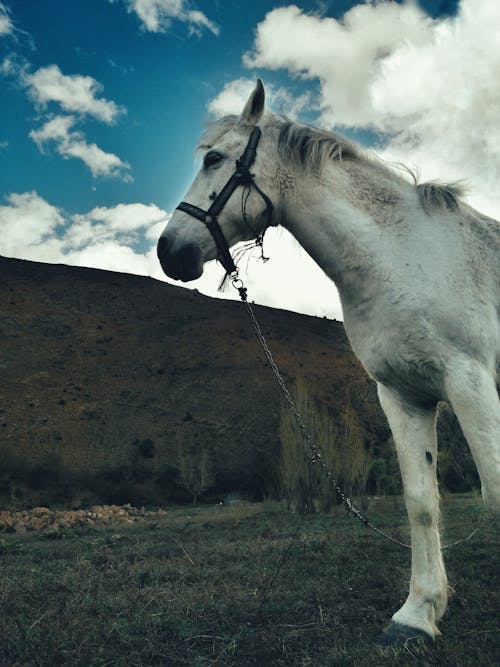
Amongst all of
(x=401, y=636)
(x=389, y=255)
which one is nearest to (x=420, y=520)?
(x=401, y=636)

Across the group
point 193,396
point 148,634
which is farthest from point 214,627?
point 193,396

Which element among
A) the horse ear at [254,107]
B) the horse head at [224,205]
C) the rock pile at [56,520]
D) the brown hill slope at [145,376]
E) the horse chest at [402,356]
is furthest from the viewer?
the brown hill slope at [145,376]

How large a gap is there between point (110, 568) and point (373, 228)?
6.11 meters

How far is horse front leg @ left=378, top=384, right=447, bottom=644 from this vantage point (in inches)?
129

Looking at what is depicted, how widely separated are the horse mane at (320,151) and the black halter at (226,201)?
0.22 metres

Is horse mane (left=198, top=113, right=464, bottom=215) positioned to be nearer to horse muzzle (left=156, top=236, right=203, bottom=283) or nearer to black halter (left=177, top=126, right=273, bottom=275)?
black halter (left=177, top=126, right=273, bottom=275)

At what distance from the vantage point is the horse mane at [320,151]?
3441 millimetres

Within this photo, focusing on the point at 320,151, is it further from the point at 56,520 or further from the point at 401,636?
the point at 56,520

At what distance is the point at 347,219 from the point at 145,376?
4642 centimetres

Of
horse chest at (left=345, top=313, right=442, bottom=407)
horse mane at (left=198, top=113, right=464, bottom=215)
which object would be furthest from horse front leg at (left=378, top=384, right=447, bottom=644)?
horse mane at (left=198, top=113, right=464, bottom=215)

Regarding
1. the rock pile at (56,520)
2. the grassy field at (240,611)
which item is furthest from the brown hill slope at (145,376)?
the grassy field at (240,611)

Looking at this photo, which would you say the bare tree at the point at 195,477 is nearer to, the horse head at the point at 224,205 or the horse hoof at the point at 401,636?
the horse hoof at the point at 401,636

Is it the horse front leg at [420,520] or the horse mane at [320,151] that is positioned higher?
the horse mane at [320,151]

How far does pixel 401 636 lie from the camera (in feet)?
10.5
